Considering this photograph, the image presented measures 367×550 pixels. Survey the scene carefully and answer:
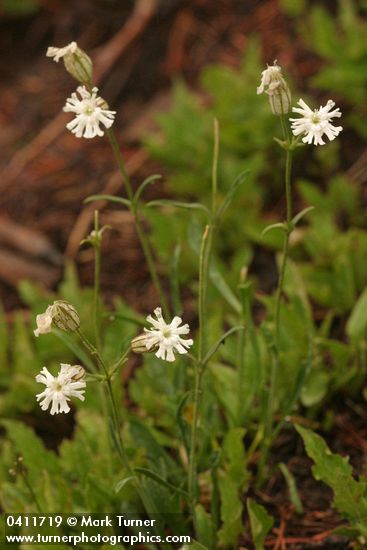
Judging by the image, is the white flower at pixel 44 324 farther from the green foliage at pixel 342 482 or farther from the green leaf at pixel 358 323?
the green leaf at pixel 358 323

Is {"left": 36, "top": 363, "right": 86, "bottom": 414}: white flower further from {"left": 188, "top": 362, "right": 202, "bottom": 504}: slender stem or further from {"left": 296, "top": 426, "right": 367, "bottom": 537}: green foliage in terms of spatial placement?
{"left": 296, "top": 426, "right": 367, "bottom": 537}: green foliage

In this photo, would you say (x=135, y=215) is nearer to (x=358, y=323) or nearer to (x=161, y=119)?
(x=358, y=323)

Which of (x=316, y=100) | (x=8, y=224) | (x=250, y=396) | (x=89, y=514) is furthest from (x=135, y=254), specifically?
(x=89, y=514)

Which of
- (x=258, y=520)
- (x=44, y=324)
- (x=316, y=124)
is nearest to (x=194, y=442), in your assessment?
(x=258, y=520)

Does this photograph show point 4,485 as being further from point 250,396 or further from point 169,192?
point 169,192

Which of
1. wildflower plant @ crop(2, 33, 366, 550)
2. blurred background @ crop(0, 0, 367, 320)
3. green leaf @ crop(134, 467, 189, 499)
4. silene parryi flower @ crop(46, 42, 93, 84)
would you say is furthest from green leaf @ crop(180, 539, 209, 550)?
blurred background @ crop(0, 0, 367, 320)

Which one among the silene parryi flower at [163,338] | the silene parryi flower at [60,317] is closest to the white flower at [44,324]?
the silene parryi flower at [60,317]
